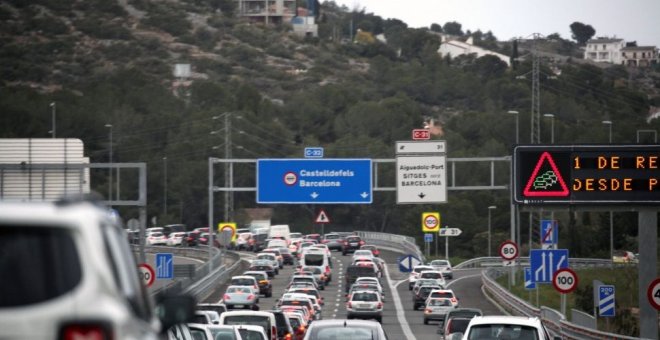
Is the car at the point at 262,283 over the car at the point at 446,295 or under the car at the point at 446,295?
under

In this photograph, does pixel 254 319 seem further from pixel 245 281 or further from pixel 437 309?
pixel 245 281

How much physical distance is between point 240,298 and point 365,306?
6.13 meters

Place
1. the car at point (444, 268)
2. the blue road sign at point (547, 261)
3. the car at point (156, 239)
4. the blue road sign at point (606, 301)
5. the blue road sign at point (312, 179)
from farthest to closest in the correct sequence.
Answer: the car at point (156, 239)
the car at point (444, 268)
the blue road sign at point (312, 179)
the blue road sign at point (547, 261)
the blue road sign at point (606, 301)

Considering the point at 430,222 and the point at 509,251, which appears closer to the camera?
the point at 509,251

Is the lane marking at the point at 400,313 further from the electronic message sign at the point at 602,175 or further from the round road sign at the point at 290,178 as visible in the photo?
the electronic message sign at the point at 602,175

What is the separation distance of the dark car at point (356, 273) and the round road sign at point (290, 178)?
706 inches

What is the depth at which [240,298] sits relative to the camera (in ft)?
178

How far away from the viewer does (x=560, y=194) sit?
29891mm

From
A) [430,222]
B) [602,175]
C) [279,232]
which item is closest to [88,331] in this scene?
Result: [602,175]

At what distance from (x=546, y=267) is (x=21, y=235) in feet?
100

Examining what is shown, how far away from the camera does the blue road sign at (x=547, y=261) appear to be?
3609cm

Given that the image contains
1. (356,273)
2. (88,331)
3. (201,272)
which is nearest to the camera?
(88,331)

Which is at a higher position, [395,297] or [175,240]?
[175,240]

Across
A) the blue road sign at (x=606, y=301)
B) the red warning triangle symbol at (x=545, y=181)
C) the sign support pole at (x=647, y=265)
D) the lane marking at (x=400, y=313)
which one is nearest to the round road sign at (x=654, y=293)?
the sign support pole at (x=647, y=265)
